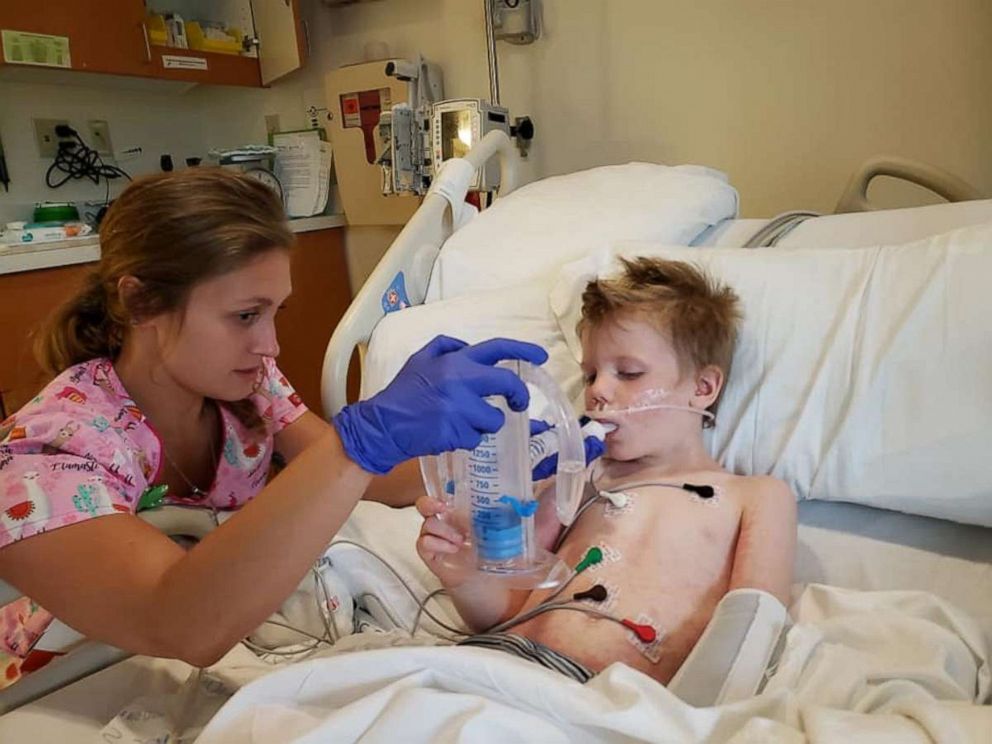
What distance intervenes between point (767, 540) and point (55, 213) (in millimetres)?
2764

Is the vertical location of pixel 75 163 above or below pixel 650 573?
above

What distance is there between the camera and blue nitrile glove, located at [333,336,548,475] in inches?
33.9

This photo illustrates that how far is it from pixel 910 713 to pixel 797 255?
2.72ft

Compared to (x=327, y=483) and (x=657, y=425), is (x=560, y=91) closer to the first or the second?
(x=657, y=425)

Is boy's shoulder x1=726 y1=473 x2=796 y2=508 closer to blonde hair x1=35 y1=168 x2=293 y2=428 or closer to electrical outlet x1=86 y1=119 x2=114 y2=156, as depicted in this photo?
blonde hair x1=35 y1=168 x2=293 y2=428

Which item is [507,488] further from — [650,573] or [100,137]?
[100,137]

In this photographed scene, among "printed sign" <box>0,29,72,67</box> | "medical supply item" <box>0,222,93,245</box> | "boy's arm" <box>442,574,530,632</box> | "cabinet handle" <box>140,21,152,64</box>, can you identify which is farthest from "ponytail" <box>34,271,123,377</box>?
"cabinet handle" <box>140,21,152,64</box>

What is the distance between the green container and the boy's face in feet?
7.91

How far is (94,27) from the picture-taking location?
9.06 ft

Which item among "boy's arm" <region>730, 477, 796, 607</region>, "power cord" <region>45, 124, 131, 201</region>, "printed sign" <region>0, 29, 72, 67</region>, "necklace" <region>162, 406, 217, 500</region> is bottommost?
"boy's arm" <region>730, 477, 796, 607</region>

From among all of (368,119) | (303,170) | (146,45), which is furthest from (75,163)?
(368,119)

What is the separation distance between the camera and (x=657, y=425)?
130 centimetres

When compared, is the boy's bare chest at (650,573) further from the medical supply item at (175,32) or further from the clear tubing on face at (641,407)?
the medical supply item at (175,32)

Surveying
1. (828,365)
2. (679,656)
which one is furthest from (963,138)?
(679,656)
